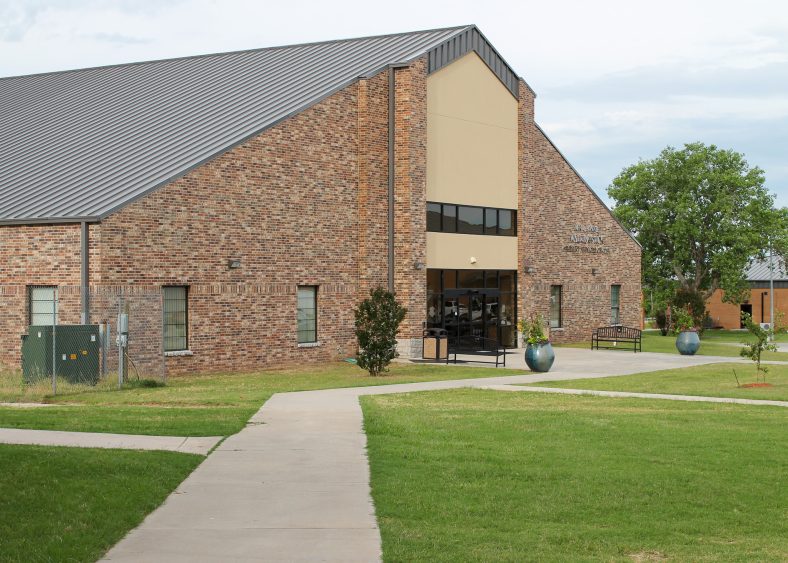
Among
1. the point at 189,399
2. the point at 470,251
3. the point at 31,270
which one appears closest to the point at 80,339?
the point at 31,270

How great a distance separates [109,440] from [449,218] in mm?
22739

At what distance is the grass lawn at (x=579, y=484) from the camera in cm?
888

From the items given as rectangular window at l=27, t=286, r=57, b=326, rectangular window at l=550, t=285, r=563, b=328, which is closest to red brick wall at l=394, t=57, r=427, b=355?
rectangular window at l=550, t=285, r=563, b=328

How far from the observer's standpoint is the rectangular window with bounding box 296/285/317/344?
103ft

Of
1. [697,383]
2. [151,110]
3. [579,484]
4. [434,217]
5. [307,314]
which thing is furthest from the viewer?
[434,217]

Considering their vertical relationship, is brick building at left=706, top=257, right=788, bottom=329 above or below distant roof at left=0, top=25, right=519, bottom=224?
below

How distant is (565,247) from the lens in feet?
143

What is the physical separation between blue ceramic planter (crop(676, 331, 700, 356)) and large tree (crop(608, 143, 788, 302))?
69.8 feet

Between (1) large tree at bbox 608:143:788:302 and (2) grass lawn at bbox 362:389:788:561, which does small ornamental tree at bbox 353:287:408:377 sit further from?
(1) large tree at bbox 608:143:788:302

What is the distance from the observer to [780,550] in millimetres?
8766

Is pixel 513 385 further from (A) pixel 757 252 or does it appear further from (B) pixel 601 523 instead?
A: (A) pixel 757 252

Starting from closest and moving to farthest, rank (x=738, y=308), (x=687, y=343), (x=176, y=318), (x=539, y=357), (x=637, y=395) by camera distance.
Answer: (x=637, y=395)
(x=176, y=318)
(x=539, y=357)
(x=687, y=343)
(x=738, y=308)

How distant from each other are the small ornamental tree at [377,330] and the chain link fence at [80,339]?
16.6 feet

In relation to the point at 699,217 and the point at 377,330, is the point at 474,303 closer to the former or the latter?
the point at 377,330
